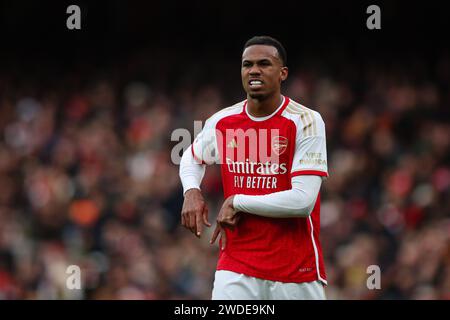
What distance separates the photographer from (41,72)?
1552 centimetres

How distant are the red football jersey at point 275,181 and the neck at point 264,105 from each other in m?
0.03

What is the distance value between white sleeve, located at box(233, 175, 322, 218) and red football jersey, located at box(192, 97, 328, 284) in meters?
0.07

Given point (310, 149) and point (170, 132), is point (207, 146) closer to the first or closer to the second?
point (310, 149)

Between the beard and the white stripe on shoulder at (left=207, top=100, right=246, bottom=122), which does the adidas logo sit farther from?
the beard

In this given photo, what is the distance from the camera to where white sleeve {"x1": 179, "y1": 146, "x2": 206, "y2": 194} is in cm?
635

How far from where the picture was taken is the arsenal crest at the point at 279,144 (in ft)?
19.9

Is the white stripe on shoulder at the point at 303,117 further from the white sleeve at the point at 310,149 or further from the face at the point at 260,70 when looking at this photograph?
the face at the point at 260,70

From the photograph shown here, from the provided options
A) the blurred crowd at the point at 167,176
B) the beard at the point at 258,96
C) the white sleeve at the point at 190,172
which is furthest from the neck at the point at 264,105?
the blurred crowd at the point at 167,176

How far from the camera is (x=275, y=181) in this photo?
610 centimetres

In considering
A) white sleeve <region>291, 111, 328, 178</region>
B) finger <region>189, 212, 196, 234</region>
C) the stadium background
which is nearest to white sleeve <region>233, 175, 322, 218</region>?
white sleeve <region>291, 111, 328, 178</region>

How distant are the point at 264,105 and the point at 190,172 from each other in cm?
71

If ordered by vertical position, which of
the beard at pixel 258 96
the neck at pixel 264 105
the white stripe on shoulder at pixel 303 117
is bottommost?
the white stripe on shoulder at pixel 303 117

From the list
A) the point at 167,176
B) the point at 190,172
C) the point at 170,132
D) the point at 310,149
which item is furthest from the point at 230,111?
the point at 170,132

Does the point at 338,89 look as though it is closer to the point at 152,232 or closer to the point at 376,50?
the point at 376,50
